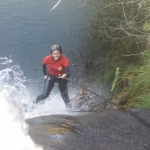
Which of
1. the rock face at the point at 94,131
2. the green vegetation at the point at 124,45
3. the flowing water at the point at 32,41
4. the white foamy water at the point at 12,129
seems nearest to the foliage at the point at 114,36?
the green vegetation at the point at 124,45

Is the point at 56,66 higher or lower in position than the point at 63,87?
higher

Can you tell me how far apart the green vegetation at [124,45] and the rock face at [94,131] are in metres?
0.91

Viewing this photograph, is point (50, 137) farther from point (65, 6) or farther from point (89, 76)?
point (65, 6)

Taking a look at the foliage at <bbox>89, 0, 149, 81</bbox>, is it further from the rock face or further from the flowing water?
the rock face

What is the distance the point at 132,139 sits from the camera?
182 inches

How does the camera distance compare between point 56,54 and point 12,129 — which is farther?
point 56,54

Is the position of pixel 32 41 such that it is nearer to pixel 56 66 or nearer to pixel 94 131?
pixel 56 66

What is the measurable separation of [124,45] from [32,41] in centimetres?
526

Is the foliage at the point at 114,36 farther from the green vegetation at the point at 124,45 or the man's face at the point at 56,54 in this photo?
the man's face at the point at 56,54

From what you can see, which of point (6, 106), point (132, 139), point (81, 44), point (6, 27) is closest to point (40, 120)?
point (6, 106)

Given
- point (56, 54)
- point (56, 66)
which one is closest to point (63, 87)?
point (56, 66)

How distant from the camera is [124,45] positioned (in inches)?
365

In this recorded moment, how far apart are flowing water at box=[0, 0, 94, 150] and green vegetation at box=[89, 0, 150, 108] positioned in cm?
170

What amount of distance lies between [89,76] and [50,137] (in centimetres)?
610
